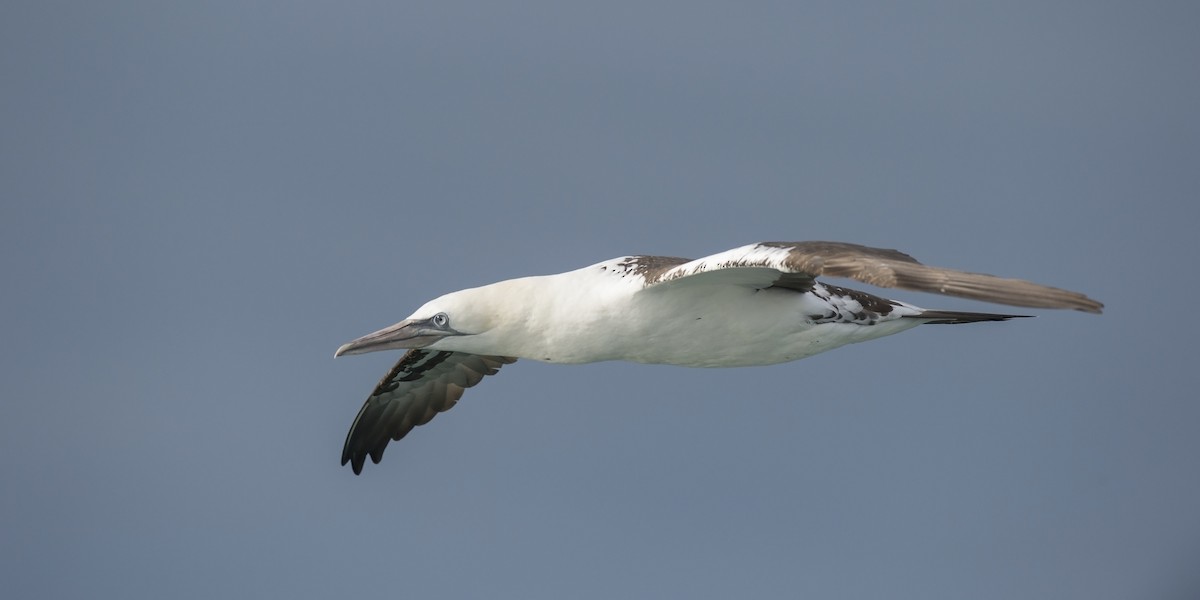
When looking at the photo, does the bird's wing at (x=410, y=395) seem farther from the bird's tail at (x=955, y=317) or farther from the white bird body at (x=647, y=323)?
the bird's tail at (x=955, y=317)

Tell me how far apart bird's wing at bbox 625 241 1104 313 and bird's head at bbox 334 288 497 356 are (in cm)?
146

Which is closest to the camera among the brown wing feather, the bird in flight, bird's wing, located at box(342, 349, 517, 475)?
the brown wing feather

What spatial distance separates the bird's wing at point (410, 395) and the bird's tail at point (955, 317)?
205 inches

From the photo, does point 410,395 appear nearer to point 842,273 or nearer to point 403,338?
point 403,338

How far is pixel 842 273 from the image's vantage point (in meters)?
11.8

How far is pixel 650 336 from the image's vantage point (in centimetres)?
1445

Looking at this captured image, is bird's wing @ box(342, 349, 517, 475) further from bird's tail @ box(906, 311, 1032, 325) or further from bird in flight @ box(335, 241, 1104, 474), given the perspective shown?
bird's tail @ box(906, 311, 1032, 325)

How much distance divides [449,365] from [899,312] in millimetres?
5703

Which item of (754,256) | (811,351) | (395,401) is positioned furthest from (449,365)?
(754,256)

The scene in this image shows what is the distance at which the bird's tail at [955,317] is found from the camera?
15080 mm

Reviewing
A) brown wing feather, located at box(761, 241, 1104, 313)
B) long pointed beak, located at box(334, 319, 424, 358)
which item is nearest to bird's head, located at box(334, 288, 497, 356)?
long pointed beak, located at box(334, 319, 424, 358)

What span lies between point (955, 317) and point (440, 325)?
493cm

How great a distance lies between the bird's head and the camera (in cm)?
1481

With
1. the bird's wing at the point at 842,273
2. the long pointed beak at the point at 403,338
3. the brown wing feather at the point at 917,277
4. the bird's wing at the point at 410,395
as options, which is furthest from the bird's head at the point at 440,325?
the brown wing feather at the point at 917,277
